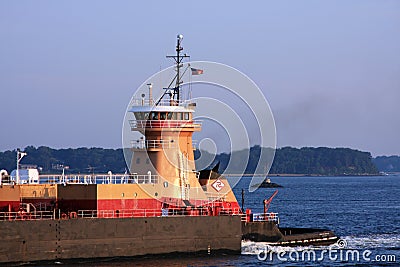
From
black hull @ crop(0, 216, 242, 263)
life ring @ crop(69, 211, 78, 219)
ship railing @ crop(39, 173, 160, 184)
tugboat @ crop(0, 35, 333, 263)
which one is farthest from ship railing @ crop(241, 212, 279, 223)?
life ring @ crop(69, 211, 78, 219)

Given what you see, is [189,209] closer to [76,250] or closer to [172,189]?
[172,189]

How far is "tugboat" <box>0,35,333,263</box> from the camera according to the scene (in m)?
43.2

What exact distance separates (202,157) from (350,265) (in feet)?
37.3

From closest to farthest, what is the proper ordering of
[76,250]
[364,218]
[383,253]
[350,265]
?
[76,250] → [350,265] → [383,253] → [364,218]

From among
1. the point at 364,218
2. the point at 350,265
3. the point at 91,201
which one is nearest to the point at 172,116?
the point at 91,201

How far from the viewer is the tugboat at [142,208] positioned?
43250 mm

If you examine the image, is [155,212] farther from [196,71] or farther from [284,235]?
[284,235]

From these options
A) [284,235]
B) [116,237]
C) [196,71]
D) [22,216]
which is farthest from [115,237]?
[284,235]

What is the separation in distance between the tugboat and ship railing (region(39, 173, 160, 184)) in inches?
2.0

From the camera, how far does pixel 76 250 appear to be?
43594 mm

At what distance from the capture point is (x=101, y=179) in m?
47.6

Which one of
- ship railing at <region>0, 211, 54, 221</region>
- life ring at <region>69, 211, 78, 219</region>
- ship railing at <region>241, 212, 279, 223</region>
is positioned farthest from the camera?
ship railing at <region>241, 212, 279, 223</region>

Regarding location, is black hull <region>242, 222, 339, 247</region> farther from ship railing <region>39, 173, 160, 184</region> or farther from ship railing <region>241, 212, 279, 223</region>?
ship railing <region>39, 173, 160, 184</region>

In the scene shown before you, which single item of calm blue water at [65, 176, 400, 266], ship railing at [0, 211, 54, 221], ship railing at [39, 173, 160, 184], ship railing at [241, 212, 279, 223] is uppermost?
ship railing at [39, 173, 160, 184]
